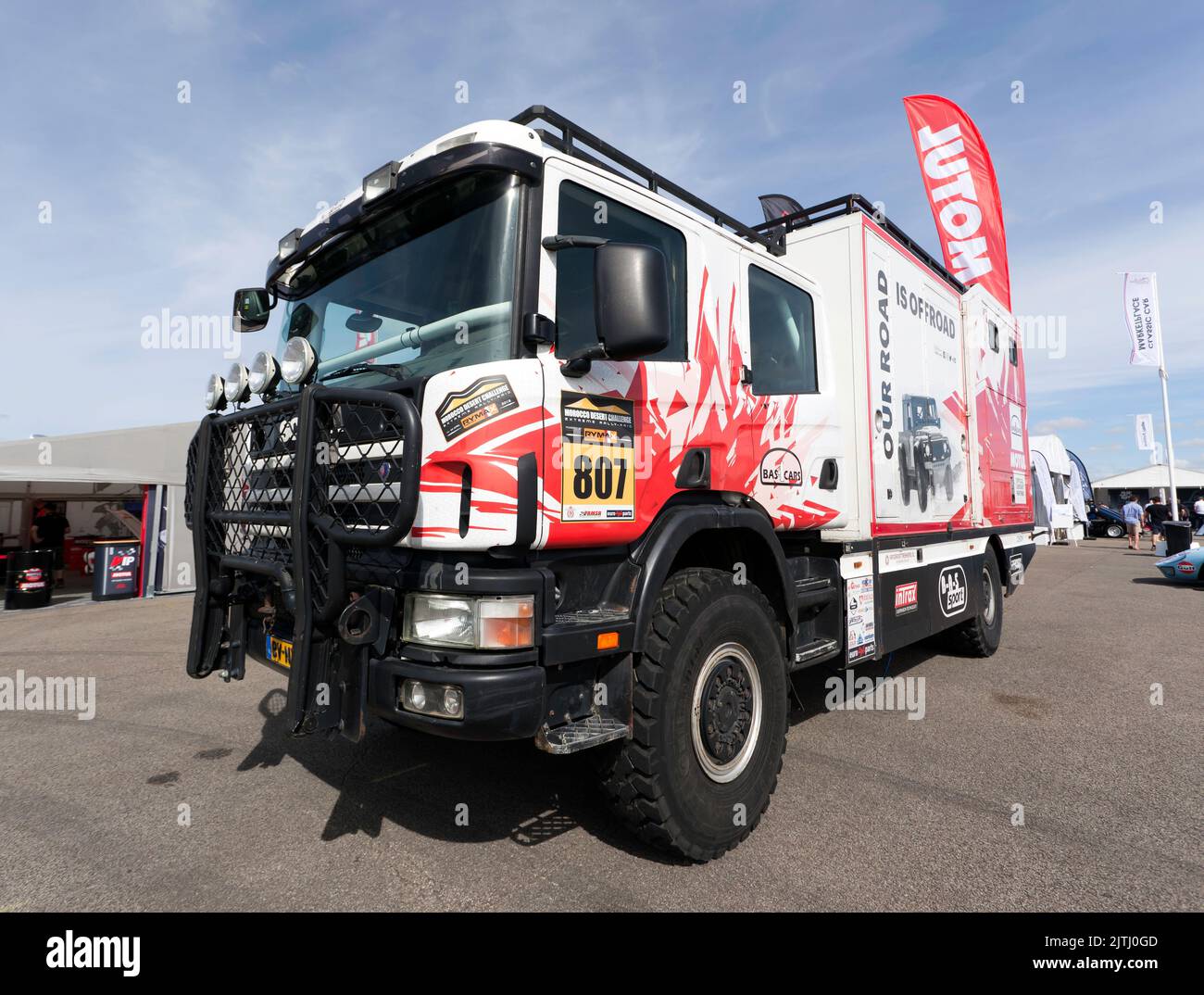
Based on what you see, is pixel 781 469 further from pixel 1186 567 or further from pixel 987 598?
pixel 1186 567

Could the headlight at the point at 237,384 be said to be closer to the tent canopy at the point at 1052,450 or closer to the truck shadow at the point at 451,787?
the truck shadow at the point at 451,787

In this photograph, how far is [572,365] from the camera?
2.43 meters

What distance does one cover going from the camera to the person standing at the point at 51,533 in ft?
45.7

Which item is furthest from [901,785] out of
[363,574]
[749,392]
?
[363,574]

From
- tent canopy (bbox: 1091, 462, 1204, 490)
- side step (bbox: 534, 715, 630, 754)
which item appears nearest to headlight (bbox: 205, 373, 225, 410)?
side step (bbox: 534, 715, 630, 754)

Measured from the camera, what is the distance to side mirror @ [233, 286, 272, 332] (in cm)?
362

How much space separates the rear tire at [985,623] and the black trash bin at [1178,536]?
11.5 m

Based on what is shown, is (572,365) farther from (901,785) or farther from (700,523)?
(901,785)

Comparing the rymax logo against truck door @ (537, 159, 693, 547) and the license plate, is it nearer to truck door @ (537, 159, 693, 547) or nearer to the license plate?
truck door @ (537, 159, 693, 547)

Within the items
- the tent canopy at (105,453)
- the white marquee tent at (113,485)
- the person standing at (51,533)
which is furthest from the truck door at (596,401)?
the person standing at (51,533)

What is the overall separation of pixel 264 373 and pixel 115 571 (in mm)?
11719

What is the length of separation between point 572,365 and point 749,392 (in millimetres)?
1245

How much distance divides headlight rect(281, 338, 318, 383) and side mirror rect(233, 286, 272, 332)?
3.60 feet

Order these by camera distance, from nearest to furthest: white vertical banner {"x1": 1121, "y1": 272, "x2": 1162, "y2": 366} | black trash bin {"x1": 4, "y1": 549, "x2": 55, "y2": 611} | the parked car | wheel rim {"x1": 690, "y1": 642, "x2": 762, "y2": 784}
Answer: wheel rim {"x1": 690, "y1": 642, "x2": 762, "y2": 784} → black trash bin {"x1": 4, "y1": 549, "x2": 55, "y2": 611} → white vertical banner {"x1": 1121, "y1": 272, "x2": 1162, "y2": 366} → the parked car
